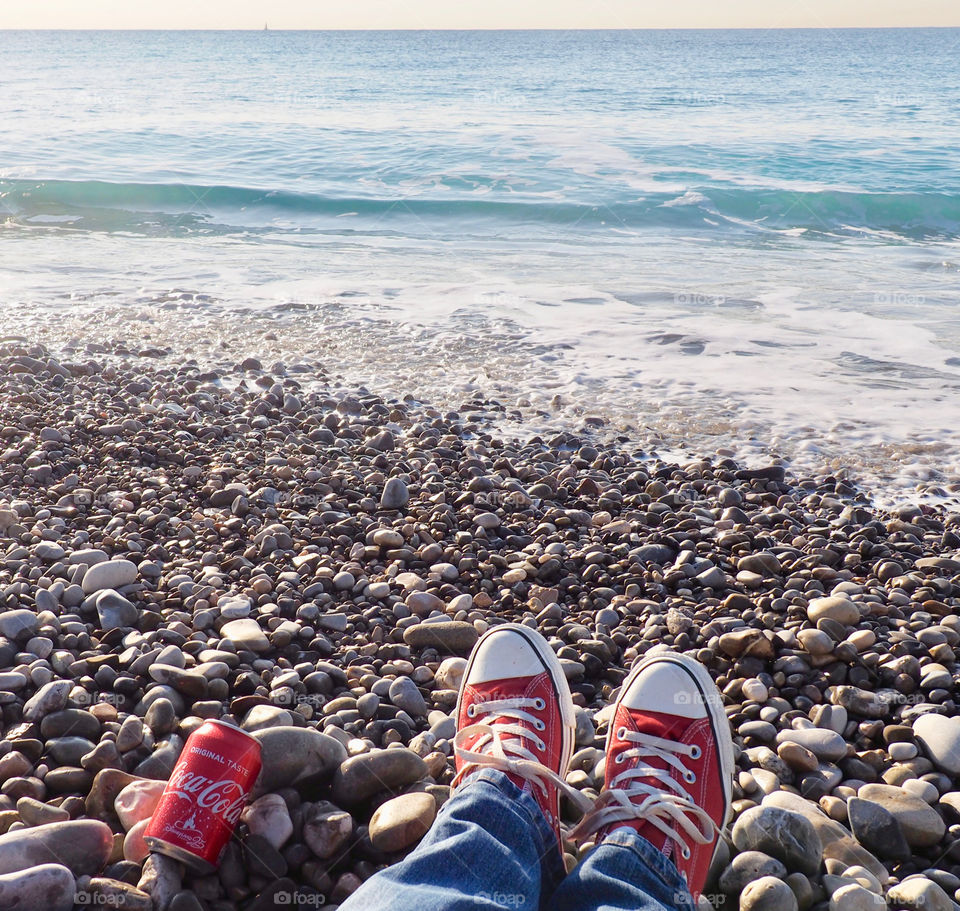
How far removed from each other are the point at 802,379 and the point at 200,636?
14.2 ft

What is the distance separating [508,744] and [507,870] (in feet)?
1.60

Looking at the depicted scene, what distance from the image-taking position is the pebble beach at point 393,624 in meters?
1.81

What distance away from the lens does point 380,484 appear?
3.82 m

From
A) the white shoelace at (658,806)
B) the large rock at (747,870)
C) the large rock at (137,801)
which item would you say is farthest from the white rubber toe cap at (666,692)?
the large rock at (137,801)

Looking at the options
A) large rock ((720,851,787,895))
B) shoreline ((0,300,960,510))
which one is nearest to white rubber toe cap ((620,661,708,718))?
large rock ((720,851,787,895))

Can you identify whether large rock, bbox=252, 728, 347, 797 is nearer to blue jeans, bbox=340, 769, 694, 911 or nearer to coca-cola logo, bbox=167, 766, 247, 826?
coca-cola logo, bbox=167, 766, 247, 826

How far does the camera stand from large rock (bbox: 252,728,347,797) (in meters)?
1.89

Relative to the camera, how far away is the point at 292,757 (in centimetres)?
191

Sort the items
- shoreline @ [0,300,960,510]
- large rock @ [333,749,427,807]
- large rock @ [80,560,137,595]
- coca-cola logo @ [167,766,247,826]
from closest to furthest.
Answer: coca-cola logo @ [167,766,247,826], large rock @ [333,749,427,807], large rock @ [80,560,137,595], shoreline @ [0,300,960,510]

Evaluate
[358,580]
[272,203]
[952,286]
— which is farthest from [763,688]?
[272,203]

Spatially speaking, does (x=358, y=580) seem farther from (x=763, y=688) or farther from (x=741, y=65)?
(x=741, y=65)

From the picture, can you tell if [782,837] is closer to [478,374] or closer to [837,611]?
[837,611]

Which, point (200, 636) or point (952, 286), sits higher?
point (952, 286)

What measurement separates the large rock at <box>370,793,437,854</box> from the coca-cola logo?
0.30 metres
